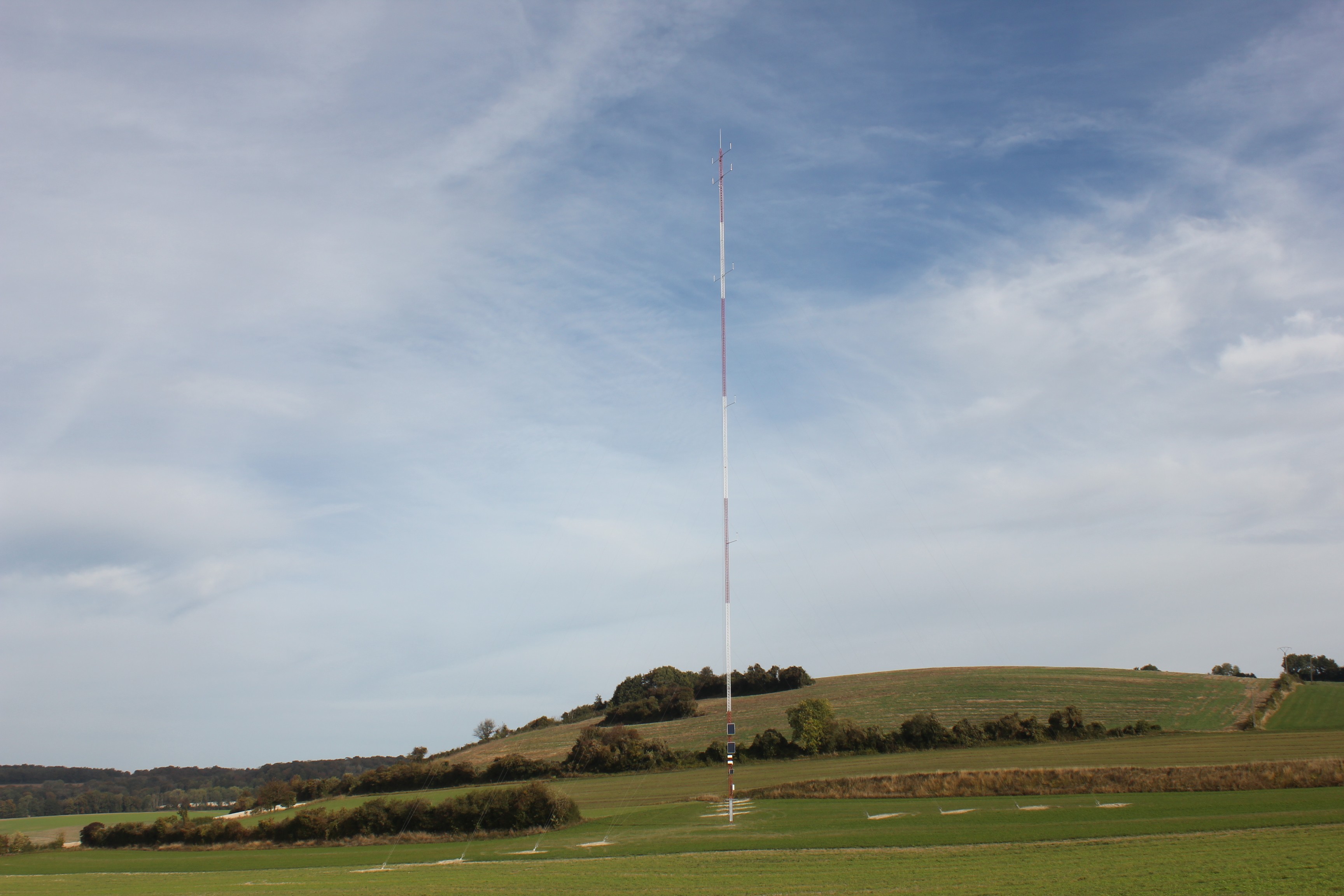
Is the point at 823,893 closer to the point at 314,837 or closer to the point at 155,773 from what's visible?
the point at 314,837

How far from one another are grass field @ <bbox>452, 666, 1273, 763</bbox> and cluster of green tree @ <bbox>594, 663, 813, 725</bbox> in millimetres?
2631

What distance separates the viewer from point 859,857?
2538 centimetres

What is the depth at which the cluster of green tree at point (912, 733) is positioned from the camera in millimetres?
65500

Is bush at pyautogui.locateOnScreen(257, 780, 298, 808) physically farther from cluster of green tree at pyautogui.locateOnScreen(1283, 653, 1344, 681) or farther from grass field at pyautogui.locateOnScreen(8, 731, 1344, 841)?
cluster of green tree at pyautogui.locateOnScreen(1283, 653, 1344, 681)

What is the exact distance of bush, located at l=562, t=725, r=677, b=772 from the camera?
243 ft

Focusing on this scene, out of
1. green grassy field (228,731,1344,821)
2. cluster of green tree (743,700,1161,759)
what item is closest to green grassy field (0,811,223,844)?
green grassy field (228,731,1344,821)

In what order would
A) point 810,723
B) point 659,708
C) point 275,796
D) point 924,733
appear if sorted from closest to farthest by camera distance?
point 924,733
point 810,723
point 275,796
point 659,708

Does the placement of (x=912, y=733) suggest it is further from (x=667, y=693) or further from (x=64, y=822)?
(x=64, y=822)

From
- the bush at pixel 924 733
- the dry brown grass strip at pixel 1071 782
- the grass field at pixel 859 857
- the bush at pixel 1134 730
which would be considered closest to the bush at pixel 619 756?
the bush at pixel 924 733

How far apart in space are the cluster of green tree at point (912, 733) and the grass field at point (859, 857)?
76.7 feet

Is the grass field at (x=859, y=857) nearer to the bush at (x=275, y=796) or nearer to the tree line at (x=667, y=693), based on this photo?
the bush at (x=275, y=796)

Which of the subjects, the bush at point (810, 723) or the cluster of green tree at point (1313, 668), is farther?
the cluster of green tree at point (1313, 668)

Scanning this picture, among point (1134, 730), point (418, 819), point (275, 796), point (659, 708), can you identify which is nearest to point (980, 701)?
point (1134, 730)

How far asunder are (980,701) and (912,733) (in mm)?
17115
